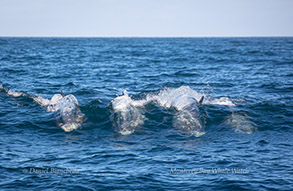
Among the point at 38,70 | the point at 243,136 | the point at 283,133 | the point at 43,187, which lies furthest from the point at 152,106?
the point at 38,70

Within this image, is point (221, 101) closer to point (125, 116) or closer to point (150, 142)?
point (125, 116)

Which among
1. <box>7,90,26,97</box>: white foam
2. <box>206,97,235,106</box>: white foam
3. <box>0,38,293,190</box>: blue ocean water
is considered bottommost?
<box>0,38,293,190</box>: blue ocean water

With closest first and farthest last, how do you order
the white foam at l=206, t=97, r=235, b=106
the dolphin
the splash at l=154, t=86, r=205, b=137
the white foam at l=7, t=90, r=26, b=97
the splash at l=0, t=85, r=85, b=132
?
the dolphin
the splash at l=154, t=86, r=205, b=137
the splash at l=0, t=85, r=85, b=132
the white foam at l=206, t=97, r=235, b=106
the white foam at l=7, t=90, r=26, b=97

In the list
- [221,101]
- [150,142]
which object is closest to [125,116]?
[150,142]

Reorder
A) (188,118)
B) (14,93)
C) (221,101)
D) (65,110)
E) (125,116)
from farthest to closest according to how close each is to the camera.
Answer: (14,93)
(221,101)
(65,110)
(125,116)
(188,118)

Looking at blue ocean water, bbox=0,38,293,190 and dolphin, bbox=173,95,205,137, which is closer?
blue ocean water, bbox=0,38,293,190

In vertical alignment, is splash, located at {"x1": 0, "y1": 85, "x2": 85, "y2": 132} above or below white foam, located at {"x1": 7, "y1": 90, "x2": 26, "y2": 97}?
below

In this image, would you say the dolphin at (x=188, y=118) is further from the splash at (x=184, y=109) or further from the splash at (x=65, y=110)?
the splash at (x=65, y=110)

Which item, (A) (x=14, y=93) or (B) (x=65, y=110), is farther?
(A) (x=14, y=93)

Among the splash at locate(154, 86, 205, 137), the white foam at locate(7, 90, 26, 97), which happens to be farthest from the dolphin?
the white foam at locate(7, 90, 26, 97)

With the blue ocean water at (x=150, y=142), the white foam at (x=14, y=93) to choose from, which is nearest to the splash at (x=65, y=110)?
the blue ocean water at (x=150, y=142)

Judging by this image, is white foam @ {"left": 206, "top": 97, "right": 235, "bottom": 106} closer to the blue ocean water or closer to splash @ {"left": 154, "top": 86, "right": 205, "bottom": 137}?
the blue ocean water

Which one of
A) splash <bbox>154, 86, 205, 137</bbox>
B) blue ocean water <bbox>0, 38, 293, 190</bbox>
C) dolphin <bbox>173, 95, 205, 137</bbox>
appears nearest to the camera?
blue ocean water <bbox>0, 38, 293, 190</bbox>

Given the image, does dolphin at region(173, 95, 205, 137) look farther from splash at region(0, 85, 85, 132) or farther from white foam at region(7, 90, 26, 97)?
white foam at region(7, 90, 26, 97)
